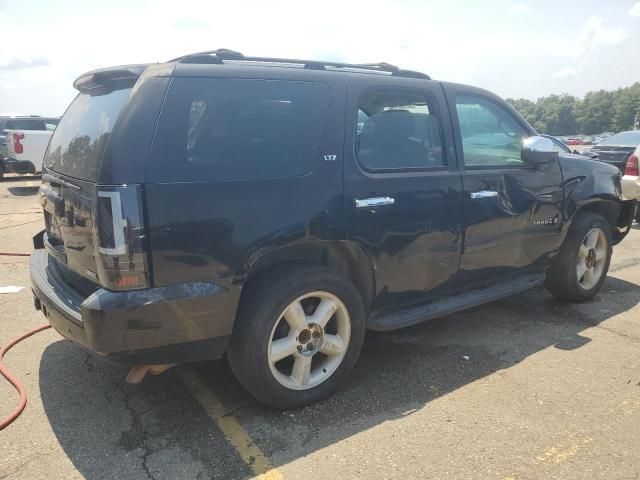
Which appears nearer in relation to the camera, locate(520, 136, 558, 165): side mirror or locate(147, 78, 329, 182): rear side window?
locate(147, 78, 329, 182): rear side window

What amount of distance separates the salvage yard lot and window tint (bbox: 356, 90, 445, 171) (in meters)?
1.41

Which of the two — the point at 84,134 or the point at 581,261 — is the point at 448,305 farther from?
the point at 84,134

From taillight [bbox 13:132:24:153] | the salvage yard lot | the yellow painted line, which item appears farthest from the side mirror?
taillight [bbox 13:132:24:153]

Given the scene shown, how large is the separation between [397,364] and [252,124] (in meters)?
1.94

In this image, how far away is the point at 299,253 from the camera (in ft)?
10.1

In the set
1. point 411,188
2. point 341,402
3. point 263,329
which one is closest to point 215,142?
point 263,329

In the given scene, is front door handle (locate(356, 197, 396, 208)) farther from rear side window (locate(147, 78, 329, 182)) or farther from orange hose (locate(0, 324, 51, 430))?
orange hose (locate(0, 324, 51, 430))

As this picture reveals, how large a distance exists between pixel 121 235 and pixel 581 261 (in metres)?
4.15

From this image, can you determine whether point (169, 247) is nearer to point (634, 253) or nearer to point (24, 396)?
point (24, 396)

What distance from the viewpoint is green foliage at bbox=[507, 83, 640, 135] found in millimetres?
94125

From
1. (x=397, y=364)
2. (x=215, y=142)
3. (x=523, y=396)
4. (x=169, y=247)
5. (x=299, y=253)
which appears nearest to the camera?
(x=169, y=247)

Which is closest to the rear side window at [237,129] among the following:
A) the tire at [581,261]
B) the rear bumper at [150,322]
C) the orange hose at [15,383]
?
the rear bumper at [150,322]

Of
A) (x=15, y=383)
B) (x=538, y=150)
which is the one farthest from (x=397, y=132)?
(x=15, y=383)

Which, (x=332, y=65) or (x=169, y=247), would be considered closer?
(x=169, y=247)
